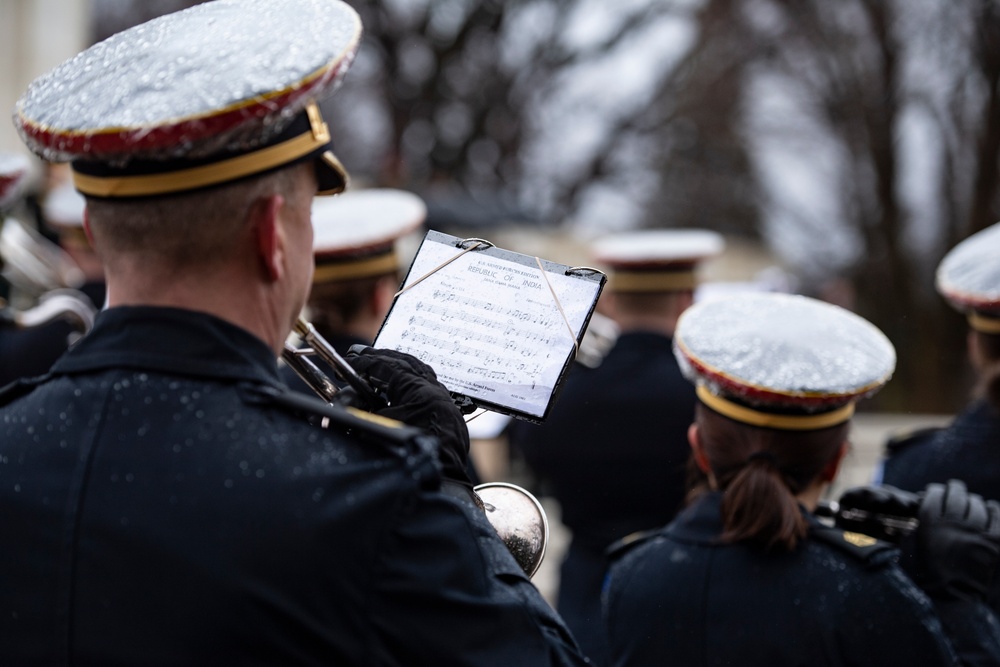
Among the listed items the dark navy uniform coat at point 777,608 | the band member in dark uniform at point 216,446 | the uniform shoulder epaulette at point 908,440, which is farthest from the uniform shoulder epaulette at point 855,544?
the uniform shoulder epaulette at point 908,440

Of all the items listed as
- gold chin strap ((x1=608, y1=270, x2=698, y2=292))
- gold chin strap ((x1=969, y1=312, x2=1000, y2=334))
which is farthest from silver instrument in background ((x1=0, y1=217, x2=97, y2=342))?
gold chin strap ((x1=969, y1=312, x2=1000, y2=334))

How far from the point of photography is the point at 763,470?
2.43 meters

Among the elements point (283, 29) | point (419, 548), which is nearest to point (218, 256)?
point (283, 29)

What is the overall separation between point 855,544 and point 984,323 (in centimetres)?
136

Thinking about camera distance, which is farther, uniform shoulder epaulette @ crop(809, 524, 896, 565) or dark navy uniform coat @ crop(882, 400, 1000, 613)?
dark navy uniform coat @ crop(882, 400, 1000, 613)

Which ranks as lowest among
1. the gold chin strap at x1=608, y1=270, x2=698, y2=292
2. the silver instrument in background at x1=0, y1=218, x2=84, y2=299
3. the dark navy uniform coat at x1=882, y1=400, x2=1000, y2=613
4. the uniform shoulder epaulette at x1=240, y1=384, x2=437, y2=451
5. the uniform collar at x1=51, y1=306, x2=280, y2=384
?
the silver instrument in background at x1=0, y1=218, x2=84, y2=299

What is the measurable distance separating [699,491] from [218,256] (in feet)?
4.99

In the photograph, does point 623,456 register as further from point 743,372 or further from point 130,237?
point 130,237

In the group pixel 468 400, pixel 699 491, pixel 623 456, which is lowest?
pixel 623 456

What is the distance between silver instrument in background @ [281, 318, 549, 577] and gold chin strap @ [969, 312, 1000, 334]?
1978 millimetres

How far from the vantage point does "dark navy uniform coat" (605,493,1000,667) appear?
225 centimetres

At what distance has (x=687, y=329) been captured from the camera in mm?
2658

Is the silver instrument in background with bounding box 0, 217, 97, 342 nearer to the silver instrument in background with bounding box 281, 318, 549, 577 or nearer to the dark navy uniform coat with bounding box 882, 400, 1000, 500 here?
the silver instrument in background with bounding box 281, 318, 549, 577

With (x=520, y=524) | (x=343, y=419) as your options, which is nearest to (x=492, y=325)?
(x=520, y=524)
